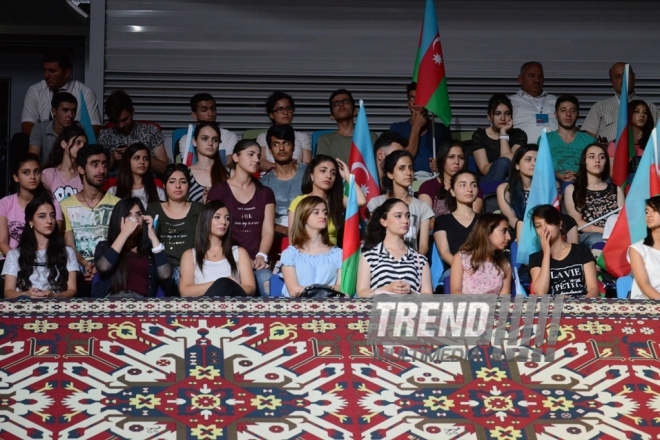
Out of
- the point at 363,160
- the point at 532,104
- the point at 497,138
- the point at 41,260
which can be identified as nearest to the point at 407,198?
the point at 363,160

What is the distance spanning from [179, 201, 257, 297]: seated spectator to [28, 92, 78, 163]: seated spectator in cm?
227

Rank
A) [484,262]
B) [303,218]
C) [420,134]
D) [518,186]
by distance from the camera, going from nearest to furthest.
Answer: [484,262]
[303,218]
[518,186]
[420,134]

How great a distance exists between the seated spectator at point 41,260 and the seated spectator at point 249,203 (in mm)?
1172

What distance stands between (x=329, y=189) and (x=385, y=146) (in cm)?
115

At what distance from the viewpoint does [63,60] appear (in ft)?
33.6

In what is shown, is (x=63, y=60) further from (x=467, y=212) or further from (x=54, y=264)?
(x=467, y=212)

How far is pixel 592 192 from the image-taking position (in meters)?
8.91

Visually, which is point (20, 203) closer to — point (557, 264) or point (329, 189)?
point (329, 189)

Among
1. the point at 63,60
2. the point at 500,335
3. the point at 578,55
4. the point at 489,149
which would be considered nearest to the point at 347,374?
the point at 500,335

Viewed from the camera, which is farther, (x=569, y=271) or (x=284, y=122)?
(x=284, y=122)

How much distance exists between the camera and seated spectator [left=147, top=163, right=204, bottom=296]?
813 cm

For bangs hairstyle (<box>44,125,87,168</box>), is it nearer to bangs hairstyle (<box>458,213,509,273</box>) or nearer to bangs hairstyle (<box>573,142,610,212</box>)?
bangs hairstyle (<box>458,213,509,273</box>)

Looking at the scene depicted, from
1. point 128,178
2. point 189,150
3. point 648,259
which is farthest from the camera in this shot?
point 189,150

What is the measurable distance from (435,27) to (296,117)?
2.04 metres
